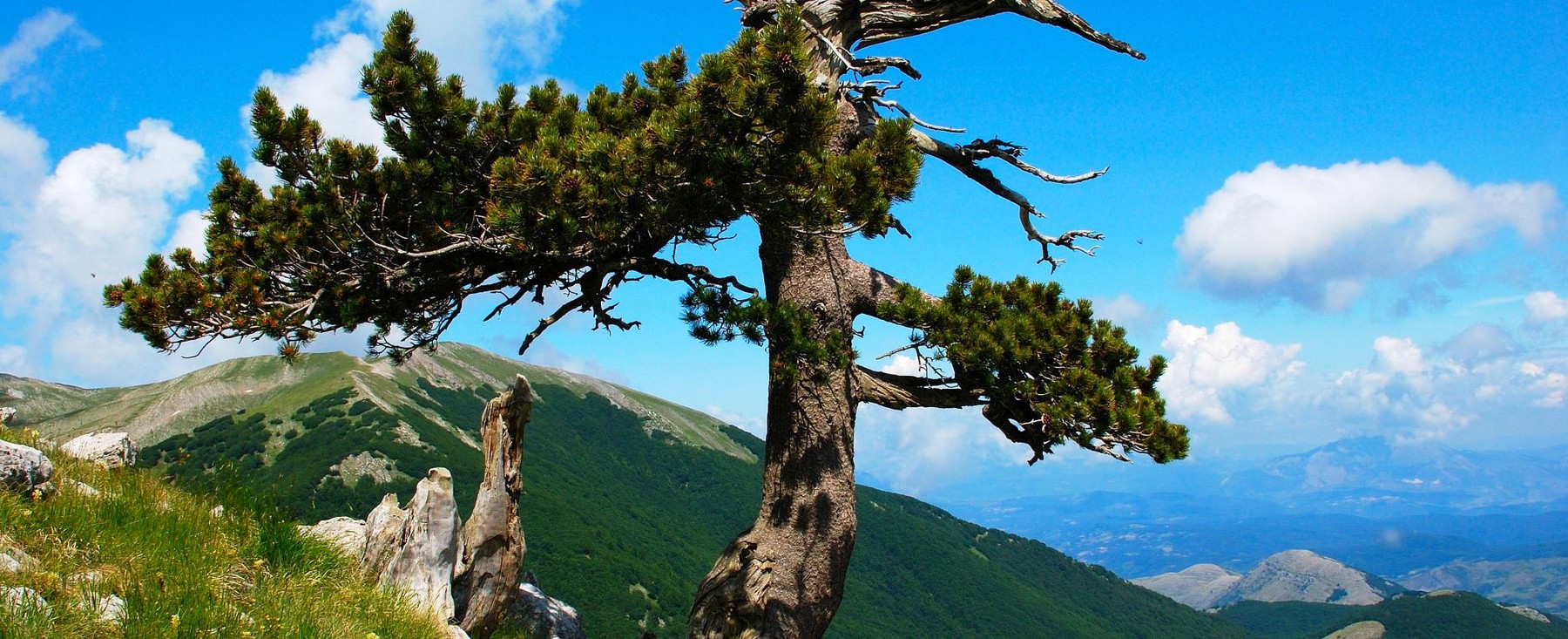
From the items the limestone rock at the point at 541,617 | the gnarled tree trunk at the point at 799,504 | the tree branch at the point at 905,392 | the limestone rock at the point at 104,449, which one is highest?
the tree branch at the point at 905,392

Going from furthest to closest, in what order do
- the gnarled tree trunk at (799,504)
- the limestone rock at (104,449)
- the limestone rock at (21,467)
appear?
the gnarled tree trunk at (799,504) → the limestone rock at (104,449) → the limestone rock at (21,467)

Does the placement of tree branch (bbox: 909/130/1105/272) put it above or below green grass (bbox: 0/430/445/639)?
above

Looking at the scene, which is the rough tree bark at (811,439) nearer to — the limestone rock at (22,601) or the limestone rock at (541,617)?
the limestone rock at (541,617)

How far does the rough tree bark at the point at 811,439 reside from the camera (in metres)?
9.72

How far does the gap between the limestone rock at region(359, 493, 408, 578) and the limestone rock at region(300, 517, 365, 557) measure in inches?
3.7

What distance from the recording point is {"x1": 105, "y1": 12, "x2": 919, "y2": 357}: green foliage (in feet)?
24.1

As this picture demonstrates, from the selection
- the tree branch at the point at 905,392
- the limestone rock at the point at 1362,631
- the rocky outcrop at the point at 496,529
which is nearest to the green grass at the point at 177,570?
the rocky outcrop at the point at 496,529

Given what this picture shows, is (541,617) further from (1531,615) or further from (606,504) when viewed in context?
(1531,615)

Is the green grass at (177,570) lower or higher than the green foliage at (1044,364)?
lower

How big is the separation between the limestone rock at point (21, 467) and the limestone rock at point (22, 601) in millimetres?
2128

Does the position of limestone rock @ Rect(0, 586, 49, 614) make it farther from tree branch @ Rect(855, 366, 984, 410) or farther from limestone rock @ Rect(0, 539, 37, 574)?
tree branch @ Rect(855, 366, 984, 410)

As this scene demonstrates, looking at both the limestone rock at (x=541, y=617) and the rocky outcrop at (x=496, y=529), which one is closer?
the rocky outcrop at (x=496, y=529)

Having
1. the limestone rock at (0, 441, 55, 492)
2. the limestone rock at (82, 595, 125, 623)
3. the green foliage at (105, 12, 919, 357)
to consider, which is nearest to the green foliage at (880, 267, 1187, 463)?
the green foliage at (105, 12, 919, 357)

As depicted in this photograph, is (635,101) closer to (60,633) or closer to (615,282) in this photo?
(615,282)
